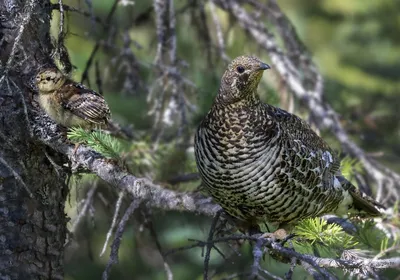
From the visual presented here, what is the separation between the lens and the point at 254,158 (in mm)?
3562

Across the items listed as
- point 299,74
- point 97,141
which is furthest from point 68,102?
point 299,74

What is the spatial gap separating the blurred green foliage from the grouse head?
2.01 ft

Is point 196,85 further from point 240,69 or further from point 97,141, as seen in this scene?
point 97,141

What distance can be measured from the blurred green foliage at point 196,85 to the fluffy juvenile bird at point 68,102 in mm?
255

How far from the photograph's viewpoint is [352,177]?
4.84 metres

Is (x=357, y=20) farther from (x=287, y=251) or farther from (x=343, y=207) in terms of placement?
(x=287, y=251)

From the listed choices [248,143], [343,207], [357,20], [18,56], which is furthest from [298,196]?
[357,20]

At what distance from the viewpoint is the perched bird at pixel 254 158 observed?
11.7 feet

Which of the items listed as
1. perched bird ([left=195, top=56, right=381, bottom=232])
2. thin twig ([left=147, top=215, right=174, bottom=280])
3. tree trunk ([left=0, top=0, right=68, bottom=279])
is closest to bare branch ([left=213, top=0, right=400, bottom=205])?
perched bird ([left=195, top=56, right=381, bottom=232])

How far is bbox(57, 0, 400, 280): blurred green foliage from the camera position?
15.9ft

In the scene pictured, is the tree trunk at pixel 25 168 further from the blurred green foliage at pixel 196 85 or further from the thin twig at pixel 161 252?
the thin twig at pixel 161 252

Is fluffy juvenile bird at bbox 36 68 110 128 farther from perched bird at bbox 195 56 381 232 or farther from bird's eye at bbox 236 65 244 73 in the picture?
bird's eye at bbox 236 65 244 73

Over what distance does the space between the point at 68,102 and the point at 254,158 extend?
932 mm

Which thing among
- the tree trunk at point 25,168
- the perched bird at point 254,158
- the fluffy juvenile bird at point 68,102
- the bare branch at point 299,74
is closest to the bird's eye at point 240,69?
the perched bird at point 254,158
